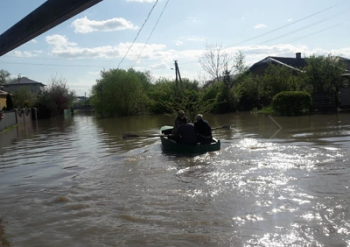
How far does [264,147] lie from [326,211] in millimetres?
6873

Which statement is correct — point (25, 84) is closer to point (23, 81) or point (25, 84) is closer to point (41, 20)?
point (23, 81)

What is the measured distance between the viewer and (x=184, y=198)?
271 inches

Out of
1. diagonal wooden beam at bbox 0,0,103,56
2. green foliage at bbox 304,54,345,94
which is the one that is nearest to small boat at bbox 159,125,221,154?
diagonal wooden beam at bbox 0,0,103,56

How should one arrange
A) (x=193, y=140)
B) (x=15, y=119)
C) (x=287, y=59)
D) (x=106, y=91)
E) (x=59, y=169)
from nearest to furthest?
(x=59, y=169) → (x=193, y=140) → (x=15, y=119) → (x=106, y=91) → (x=287, y=59)

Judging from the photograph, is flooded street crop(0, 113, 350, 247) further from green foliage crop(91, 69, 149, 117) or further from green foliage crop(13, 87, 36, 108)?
green foliage crop(13, 87, 36, 108)

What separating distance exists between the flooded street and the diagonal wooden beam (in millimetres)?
3203

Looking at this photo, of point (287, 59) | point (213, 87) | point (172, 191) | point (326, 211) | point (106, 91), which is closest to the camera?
point (326, 211)

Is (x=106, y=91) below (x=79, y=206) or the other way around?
the other way around

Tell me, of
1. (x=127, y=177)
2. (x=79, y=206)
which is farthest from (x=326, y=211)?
(x=127, y=177)

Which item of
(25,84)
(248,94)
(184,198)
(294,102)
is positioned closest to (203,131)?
(184,198)

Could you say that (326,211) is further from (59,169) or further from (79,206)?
(59,169)

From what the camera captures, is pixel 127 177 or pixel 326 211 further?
pixel 127 177

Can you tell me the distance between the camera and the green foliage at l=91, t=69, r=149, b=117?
156 feet

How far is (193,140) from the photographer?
12.0 meters
